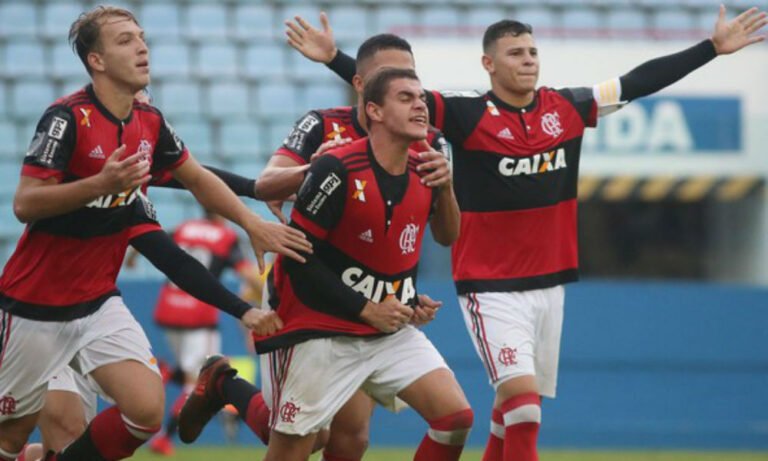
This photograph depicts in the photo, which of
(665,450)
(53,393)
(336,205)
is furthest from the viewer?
(665,450)

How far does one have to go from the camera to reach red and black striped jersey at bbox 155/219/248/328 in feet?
44.3

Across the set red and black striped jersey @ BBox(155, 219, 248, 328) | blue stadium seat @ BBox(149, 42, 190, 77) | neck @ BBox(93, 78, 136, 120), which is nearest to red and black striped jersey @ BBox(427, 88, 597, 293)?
neck @ BBox(93, 78, 136, 120)

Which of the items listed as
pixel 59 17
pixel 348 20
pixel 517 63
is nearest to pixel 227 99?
pixel 348 20

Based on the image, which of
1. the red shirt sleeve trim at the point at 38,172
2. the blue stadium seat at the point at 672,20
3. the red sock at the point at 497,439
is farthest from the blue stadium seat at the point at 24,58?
the red shirt sleeve trim at the point at 38,172

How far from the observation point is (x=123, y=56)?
7.30 metres

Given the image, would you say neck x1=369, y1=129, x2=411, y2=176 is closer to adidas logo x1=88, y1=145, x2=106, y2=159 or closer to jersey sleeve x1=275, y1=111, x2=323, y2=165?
jersey sleeve x1=275, y1=111, x2=323, y2=165

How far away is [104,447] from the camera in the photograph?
24.3 ft

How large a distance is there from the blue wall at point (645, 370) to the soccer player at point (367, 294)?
288 inches

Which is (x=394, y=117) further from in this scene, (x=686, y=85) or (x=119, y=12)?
(x=686, y=85)

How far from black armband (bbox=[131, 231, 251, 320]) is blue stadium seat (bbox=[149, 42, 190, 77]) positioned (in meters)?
10.1

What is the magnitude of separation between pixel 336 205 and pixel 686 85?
10.3 m

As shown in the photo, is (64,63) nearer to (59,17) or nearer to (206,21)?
(59,17)

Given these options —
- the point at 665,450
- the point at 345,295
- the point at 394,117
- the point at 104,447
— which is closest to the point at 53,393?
the point at 104,447

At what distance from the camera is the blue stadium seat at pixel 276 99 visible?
57.5 feet
